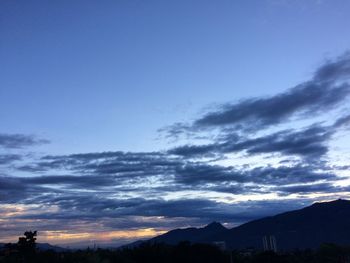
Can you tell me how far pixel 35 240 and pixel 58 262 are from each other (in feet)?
34.0

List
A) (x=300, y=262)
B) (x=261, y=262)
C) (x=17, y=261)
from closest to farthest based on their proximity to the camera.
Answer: (x=17, y=261)
(x=261, y=262)
(x=300, y=262)

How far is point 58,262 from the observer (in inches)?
3344

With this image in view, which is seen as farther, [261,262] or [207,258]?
[261,262]

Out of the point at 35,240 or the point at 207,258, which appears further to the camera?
the point at 207,258

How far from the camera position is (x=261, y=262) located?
365ft

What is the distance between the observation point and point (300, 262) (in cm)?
13412

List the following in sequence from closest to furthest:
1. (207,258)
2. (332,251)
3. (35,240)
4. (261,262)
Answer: (35,240)
(207,258)
(261,262)
(332,251)

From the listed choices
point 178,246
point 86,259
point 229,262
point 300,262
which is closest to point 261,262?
point 229,262

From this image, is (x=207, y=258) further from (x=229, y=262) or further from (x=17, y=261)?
(x=17, y=261)

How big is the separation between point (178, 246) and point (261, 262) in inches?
742

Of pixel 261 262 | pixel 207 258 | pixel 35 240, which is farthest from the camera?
pixel 261 262

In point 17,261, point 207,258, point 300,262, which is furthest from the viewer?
point 300,262

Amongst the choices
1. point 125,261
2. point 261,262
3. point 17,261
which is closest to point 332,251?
point 261,262

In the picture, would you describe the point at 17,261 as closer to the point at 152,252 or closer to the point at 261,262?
the point at 152,252
